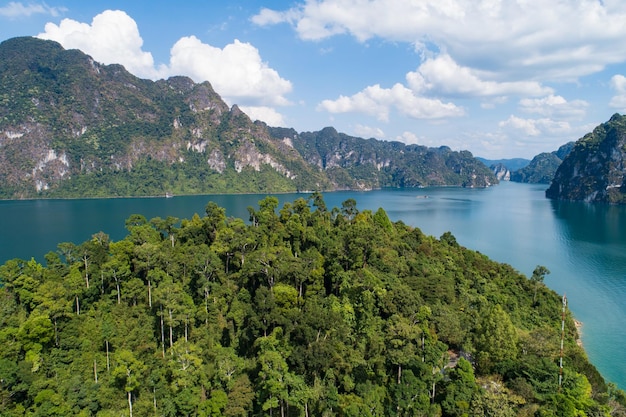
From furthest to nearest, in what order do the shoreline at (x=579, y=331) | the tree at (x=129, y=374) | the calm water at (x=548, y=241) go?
the calm water at (x=548, y=241)
the shoreline at (x=579, y=331)
the tree at (x=129, y=374)

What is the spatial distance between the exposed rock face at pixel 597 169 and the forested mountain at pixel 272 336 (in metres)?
134

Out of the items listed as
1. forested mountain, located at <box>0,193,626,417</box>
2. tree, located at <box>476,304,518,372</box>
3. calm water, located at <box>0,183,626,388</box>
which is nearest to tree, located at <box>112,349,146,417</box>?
forested mountain, located at <box>0,193,626,417</box>

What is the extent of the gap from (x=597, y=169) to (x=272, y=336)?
176260 mm

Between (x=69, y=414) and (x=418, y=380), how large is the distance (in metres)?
19.1

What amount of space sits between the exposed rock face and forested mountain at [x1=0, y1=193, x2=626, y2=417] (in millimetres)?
134395

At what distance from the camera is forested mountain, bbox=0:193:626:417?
20875 mm

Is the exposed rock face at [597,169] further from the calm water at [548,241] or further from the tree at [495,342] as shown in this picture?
the tree at [495,342]

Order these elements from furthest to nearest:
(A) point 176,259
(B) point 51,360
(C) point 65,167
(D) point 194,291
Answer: (C) point 65,167 < (A) point 176,259 < (D) point 194,291 < (B) point 51,360

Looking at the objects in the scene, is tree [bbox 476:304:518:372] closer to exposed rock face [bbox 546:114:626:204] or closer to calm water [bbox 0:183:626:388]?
calm water [bbox 0:183:626:388]

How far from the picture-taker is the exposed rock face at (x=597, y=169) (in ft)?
467

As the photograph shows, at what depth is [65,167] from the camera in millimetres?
180000

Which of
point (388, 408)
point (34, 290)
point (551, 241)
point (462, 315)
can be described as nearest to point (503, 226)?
point (551, 241)

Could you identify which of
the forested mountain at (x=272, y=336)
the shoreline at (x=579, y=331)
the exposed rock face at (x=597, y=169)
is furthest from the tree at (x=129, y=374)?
the exposed rock face at (x=597, y=169)

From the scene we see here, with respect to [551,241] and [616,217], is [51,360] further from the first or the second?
[616,217]
